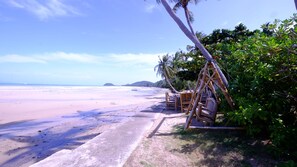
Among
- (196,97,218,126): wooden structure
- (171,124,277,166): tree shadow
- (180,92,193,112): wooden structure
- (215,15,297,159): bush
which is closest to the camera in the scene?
(215,15,297,159): bush

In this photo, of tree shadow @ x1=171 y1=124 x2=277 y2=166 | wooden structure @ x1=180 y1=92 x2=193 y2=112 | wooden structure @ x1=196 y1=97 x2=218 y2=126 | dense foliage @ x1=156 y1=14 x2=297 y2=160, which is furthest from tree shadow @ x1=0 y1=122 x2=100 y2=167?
wooden structure @ x1=180 y1=92 x2=193 y2=112

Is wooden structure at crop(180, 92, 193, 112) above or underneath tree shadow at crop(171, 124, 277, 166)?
above

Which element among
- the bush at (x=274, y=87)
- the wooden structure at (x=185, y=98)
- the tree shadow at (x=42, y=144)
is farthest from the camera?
the wooden structure at (x=185, y=98)

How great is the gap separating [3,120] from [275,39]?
1174 centimetres

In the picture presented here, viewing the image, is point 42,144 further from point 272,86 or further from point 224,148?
point 272,86

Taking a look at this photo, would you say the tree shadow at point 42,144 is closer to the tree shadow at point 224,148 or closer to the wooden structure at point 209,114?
the tree shadow at point 224,148

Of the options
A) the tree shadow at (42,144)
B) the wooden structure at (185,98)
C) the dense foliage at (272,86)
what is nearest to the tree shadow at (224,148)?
the dense foliage at (272,86)

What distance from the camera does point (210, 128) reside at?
6312mm

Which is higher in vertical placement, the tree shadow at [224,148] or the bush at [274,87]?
the bush at [274,87]

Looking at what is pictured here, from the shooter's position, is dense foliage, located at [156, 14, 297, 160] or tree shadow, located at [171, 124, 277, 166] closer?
dense foliage, located at [156, 14, 297, 160]

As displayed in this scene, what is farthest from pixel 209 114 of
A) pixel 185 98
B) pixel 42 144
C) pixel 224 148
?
pixel 42 144

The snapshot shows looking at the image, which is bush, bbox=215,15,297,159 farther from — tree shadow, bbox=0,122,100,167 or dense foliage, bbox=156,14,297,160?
tree shadow, bbox=0,122,100,167

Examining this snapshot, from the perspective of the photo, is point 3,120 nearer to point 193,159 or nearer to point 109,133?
point 109,133

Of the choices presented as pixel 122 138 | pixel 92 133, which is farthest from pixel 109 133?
pixel 92 133
